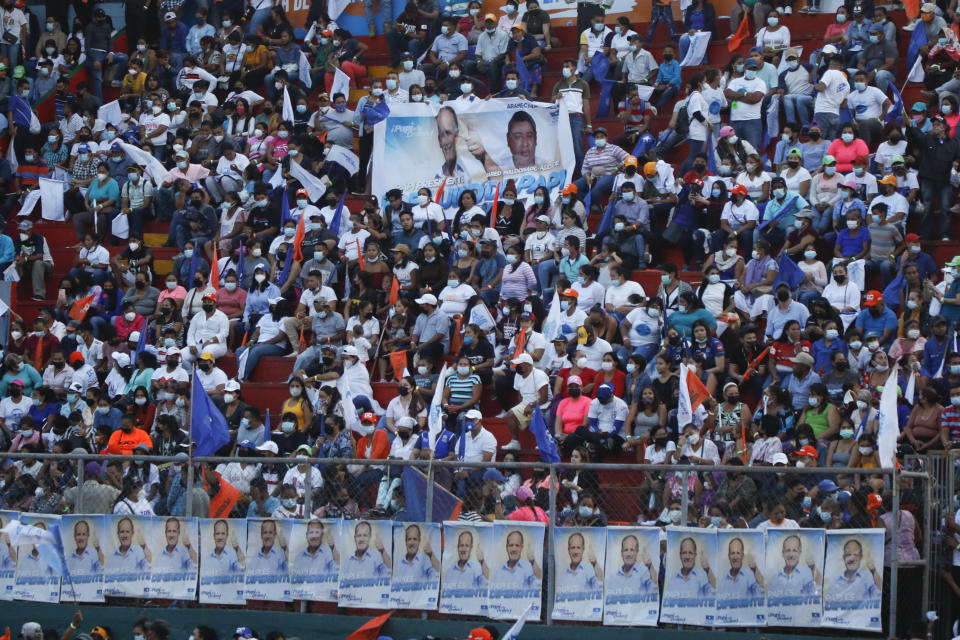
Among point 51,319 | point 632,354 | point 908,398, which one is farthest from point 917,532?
point 51,319

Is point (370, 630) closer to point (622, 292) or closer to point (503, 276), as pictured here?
point (622, 292)

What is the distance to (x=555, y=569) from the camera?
49.8 ft

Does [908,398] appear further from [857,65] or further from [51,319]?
[51,319]

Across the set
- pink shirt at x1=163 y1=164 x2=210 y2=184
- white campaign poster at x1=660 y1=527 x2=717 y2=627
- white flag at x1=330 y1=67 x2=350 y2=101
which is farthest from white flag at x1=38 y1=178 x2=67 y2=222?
white campaign poster at x1=660 y1=527 x2=717 y2=627

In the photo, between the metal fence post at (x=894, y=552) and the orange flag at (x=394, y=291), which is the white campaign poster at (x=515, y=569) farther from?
the orange flag at (x=394, y=291)

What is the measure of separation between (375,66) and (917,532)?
1678 cm

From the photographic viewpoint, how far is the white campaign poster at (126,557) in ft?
53.7

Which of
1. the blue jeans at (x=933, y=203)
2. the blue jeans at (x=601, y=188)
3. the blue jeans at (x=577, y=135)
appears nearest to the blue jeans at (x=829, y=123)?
the blue jeans at (x=933, y=203)

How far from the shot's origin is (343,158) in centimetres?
2641

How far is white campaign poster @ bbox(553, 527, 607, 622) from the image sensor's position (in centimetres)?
1505

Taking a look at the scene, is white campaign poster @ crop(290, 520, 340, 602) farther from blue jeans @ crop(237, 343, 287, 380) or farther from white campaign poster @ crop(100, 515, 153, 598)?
blue jeans @ crop(237, 343, 287, 380)

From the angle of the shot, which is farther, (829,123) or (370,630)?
(829,123)

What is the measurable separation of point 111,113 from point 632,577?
1736 centimetres

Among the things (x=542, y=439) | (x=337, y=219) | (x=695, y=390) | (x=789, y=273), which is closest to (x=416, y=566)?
(x=542, y=439)
